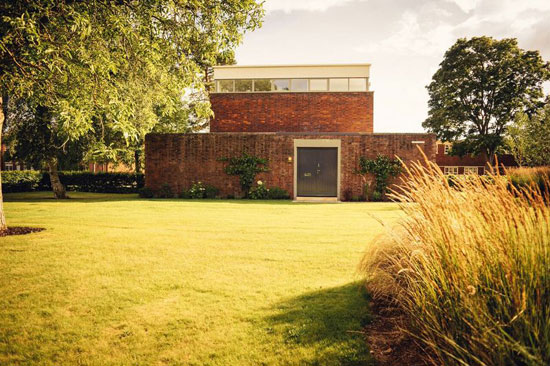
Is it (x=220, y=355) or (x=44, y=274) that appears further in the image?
(x=44, y=274)

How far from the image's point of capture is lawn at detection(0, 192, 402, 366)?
300 cm

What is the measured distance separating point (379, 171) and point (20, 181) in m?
28.2

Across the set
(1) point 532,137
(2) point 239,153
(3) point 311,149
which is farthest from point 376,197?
(1) point 532,137

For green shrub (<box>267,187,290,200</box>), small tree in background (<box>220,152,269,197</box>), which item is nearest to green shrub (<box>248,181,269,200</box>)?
green shrub (<box>267,187,290,200</box>)

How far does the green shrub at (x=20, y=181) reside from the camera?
24858mm

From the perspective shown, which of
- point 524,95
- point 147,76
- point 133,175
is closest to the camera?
point 147,76

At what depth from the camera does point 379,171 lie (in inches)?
720

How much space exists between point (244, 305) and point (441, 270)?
2409 millimetres

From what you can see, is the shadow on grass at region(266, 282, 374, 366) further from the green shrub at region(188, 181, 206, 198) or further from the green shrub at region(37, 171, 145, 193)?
the green shrub at region(37, 171, 145, 193)

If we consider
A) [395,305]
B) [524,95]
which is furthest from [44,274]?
[524,95]

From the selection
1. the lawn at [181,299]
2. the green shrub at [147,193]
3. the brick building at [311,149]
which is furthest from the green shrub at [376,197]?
the green shrub at [147,193]

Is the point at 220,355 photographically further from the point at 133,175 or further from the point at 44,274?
the point at 133,175

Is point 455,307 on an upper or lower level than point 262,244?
upper

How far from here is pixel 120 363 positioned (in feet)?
9.30
